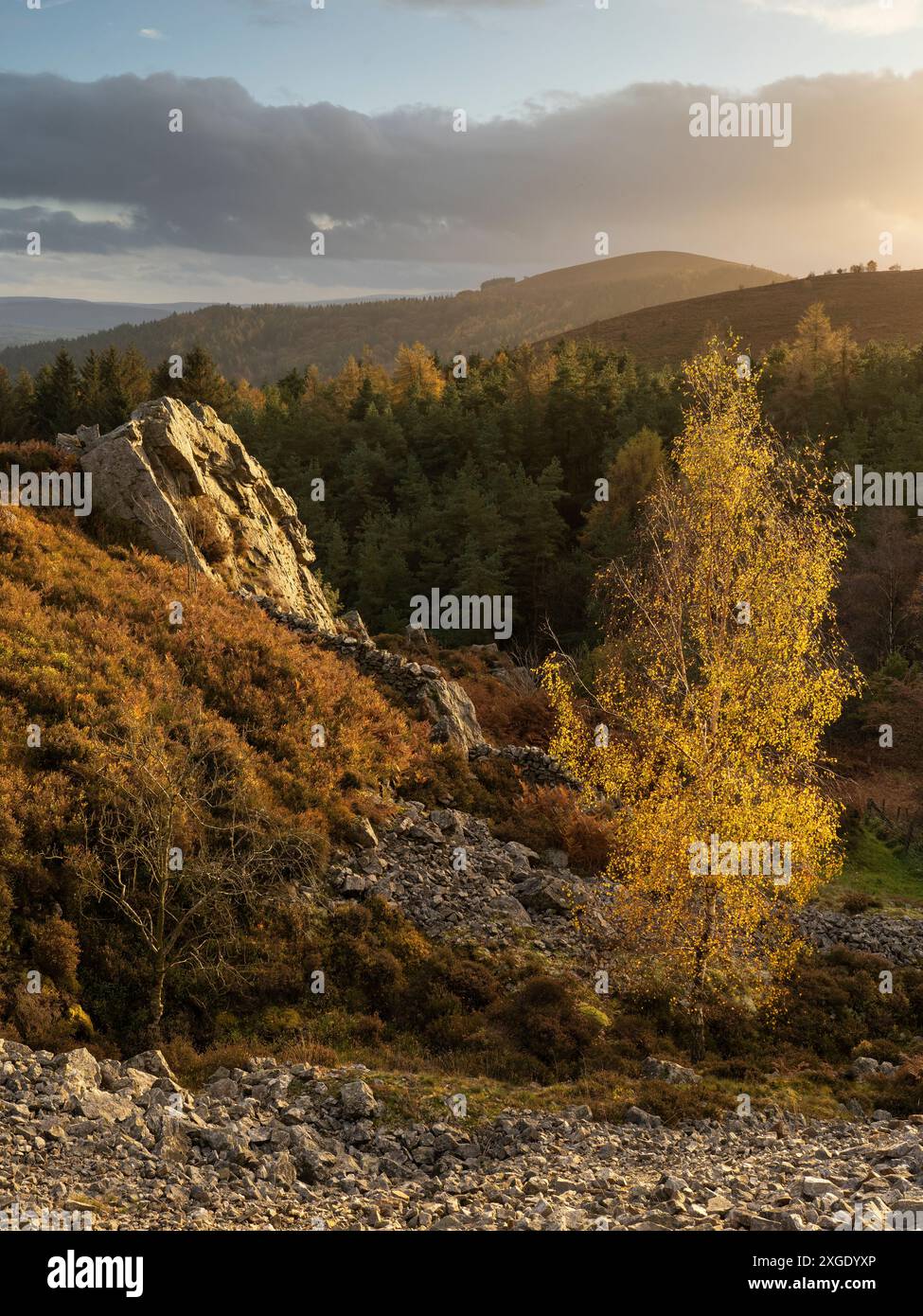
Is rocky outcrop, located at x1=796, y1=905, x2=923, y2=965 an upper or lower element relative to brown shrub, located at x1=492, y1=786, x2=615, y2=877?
lower

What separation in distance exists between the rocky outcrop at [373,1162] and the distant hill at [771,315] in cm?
10336

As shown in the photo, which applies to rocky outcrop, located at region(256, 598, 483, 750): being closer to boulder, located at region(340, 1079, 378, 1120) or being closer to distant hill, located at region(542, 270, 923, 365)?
boulder, located at region(340, 1079, 378, 1120)

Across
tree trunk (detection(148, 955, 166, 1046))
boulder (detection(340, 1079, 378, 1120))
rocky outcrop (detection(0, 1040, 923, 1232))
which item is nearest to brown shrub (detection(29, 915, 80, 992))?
tree trunk (detection(148, 955, 166, 1046))

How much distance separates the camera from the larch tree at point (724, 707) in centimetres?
1512

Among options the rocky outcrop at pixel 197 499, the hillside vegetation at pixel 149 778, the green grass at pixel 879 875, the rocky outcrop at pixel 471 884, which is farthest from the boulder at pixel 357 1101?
the rocky outcrop at pixel 197 499

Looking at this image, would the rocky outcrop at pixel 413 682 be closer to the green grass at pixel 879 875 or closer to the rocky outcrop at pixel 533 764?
the rocky outcrop at pixel 533 764

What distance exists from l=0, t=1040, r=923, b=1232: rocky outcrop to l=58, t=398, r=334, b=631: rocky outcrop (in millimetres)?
18557

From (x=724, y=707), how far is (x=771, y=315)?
4769 inches

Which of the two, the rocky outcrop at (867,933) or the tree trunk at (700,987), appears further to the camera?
the rocky outcrop at (867,933)

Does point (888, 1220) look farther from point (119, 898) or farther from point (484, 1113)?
point (119, 898)

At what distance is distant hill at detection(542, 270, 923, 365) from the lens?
366 ft
